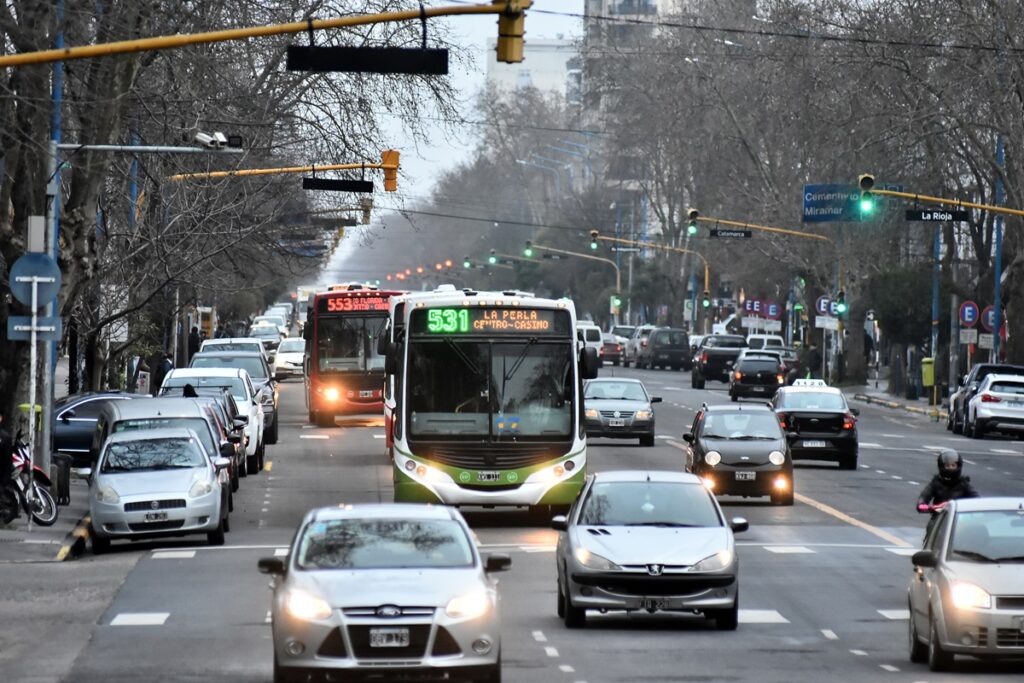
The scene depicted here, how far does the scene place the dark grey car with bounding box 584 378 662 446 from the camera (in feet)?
149

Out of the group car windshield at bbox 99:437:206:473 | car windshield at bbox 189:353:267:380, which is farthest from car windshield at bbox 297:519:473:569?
car windshield at bbox 189:353:267:380

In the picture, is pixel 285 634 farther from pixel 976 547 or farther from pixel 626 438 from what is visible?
pixel 626 438

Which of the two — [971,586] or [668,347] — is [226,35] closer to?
[971,586]

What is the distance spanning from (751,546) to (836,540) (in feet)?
5.24

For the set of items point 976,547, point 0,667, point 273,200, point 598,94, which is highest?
point 598,94

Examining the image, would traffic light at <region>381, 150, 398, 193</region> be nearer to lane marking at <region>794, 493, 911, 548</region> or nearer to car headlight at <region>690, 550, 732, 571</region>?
lane marking at <region>794, 493, 911, 548</region>

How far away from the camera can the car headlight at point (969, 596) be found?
15.2m

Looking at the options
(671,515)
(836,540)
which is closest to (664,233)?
(836,540)

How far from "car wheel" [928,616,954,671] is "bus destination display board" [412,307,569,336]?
493 inches

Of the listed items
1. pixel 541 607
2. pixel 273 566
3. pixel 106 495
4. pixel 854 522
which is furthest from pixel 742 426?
pixel 273 566

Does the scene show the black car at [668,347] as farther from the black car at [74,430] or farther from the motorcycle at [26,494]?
the motorcycle at [26,494]

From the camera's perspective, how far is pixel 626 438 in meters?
47.1

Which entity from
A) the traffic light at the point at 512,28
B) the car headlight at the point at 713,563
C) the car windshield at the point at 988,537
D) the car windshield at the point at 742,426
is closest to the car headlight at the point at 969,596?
the car windshield at the point at 988,537

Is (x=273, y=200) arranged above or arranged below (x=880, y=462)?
above
